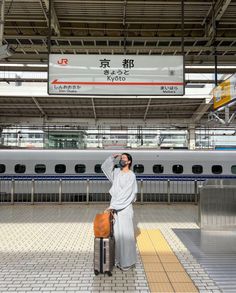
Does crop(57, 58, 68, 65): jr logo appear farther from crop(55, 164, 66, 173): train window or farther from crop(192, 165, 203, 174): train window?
crop(192, 165, 203, 174): train window

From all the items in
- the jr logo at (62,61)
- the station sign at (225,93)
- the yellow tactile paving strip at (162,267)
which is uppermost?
the jr logo at (62,61)

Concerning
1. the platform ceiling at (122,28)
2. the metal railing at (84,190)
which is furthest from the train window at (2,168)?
the platform ceiling at (122,28)

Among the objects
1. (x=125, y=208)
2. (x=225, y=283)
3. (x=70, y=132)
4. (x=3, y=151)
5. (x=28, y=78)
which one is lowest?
(x=225, y=283)

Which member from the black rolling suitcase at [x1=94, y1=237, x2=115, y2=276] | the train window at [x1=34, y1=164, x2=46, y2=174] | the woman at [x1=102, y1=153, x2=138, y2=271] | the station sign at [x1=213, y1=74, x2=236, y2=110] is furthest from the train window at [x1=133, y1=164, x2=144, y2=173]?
the black rolling suitcase at [x1=94, y1=237, x2=115, y2=276]

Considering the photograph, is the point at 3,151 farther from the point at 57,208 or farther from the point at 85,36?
the point at 85,36

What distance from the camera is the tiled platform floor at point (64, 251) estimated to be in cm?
512

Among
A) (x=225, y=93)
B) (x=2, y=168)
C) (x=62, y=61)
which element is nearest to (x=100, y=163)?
(x=2, y=168)

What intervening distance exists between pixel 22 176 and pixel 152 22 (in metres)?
9.21

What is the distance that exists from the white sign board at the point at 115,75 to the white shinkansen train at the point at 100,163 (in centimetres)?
863

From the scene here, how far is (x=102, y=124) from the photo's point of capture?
25172 mm

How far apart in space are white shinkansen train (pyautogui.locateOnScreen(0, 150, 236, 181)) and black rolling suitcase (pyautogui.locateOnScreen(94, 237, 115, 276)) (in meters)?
10.2

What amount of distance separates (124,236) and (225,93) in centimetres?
480

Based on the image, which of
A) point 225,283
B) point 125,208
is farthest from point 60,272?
point 225,283

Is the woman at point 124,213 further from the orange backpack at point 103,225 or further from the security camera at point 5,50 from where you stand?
the security camera at point 5,50
